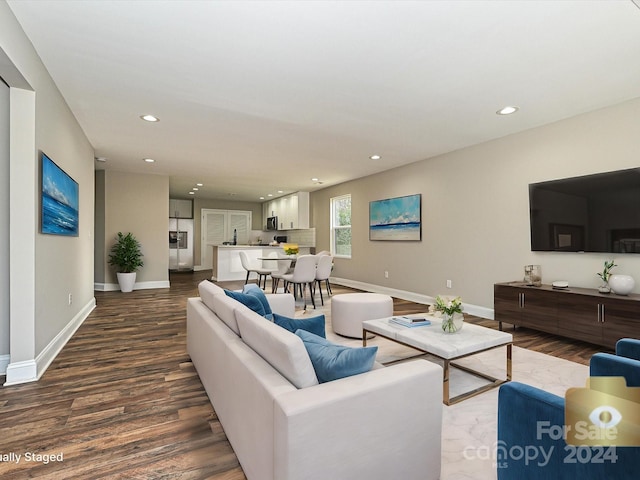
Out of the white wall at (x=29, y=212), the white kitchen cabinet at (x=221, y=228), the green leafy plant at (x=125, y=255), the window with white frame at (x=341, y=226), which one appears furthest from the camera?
the white kitchen cabinet at (x=221, y=228)

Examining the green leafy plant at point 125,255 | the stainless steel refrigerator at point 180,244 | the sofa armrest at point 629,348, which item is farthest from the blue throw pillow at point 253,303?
the stainless steel refrigerator at point 180,244

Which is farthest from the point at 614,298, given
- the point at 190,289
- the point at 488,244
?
the point at 190,289

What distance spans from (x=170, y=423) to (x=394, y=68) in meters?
3.05

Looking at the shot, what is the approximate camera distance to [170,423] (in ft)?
6.55

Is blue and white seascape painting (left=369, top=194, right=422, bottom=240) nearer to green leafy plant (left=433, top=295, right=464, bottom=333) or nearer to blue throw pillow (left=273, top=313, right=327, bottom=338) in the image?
green leafy plant (left=433, top=295, right=464, bottom=333)

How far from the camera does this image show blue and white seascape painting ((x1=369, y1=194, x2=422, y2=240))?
19.5 feet

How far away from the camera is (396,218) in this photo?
21.0ft

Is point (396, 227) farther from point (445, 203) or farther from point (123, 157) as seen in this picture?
point (123, 157)

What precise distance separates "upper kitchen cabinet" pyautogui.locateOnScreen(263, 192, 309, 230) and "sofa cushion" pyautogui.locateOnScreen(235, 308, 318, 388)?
7.86m

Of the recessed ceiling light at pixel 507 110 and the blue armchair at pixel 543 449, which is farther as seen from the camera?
the recessed ceiling light at pixel 507 110

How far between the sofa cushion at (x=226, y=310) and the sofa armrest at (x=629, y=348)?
6.94ft

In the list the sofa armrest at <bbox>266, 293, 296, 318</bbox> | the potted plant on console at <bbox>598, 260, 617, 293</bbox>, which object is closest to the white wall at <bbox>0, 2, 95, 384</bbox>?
the sofa armrest at <bbox>266, 293, 296, 318</bbox>

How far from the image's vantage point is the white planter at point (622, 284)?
315cm

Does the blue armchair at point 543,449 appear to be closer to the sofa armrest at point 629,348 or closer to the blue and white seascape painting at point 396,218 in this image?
the sofa armrest at point 629,348
